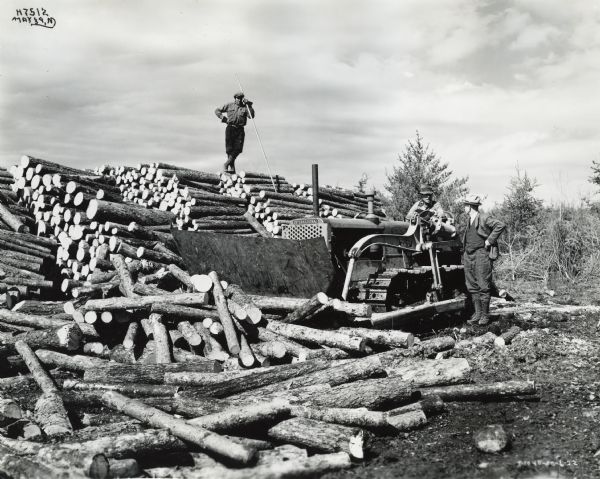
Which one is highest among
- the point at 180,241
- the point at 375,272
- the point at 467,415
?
the point at 180,241

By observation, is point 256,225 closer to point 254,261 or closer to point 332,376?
point 254,261

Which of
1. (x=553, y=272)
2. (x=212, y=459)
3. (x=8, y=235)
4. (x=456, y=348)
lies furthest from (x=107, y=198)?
Answer: (x=553, y=272)

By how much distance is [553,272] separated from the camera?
55.3ft

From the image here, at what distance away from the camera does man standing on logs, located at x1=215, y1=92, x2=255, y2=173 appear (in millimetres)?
15617

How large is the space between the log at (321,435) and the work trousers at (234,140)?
11.8 m

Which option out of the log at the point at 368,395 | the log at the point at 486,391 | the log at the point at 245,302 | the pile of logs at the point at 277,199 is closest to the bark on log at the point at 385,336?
the log at the point at 245,302

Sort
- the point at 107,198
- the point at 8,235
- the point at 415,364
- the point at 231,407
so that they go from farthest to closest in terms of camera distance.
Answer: the point at 107,198, the point at 8,235, the point at 415,364, the point at 231,407

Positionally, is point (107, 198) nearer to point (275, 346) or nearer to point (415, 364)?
point (275, 346)

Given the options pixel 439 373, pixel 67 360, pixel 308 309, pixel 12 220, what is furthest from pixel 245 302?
pixel 12 220

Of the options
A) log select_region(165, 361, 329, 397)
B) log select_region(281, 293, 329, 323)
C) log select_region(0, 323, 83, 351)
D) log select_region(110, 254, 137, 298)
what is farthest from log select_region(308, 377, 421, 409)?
log select_region(110, 254, 137, 298)

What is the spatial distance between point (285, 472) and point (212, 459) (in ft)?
2.24

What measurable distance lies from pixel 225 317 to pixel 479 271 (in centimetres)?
427

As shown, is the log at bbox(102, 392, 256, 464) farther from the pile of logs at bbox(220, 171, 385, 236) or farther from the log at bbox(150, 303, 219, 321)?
the pile of logs at bbox(220, 171, 385, 236)

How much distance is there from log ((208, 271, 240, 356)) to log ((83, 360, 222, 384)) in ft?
1.87
